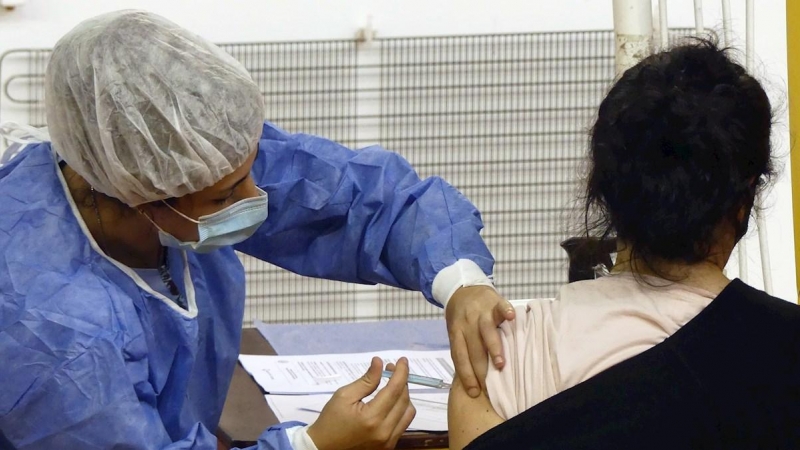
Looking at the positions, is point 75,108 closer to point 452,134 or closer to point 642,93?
point 642,93

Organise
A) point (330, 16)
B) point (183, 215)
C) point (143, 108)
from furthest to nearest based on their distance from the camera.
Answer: point (330, 16)
point (183, 215)
point (143, 108)

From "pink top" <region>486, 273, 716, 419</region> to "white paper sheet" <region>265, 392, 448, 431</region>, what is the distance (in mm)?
377

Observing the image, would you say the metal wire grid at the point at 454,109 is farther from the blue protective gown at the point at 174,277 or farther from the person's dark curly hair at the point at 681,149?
the person's dark curly hair at the point at 681,149

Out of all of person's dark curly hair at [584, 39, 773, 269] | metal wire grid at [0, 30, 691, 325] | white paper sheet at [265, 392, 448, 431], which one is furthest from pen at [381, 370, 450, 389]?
metal wire grid at [0, 30, 691, 325]

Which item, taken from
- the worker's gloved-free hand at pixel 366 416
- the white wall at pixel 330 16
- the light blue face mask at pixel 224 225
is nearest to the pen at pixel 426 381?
the worker's gloved-free hand at pixel 366 416

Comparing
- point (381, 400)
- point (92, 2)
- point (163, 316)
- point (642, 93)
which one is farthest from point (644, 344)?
point (92, 2)

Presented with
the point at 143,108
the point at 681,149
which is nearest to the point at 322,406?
the point at 143,108

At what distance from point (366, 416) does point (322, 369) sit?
1.52ft

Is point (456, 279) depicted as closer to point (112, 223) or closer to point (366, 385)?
point (366, 385)

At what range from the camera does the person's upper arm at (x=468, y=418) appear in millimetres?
1170

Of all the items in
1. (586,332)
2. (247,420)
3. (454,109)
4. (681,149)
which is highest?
(454,109)

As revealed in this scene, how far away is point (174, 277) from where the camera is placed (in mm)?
1522

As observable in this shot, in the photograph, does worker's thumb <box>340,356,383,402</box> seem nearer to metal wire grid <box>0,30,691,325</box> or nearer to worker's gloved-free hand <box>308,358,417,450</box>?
worker's gloved-free hand <box>308,358,417,450</box>

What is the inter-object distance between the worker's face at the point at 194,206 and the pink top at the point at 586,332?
1.50 feet
